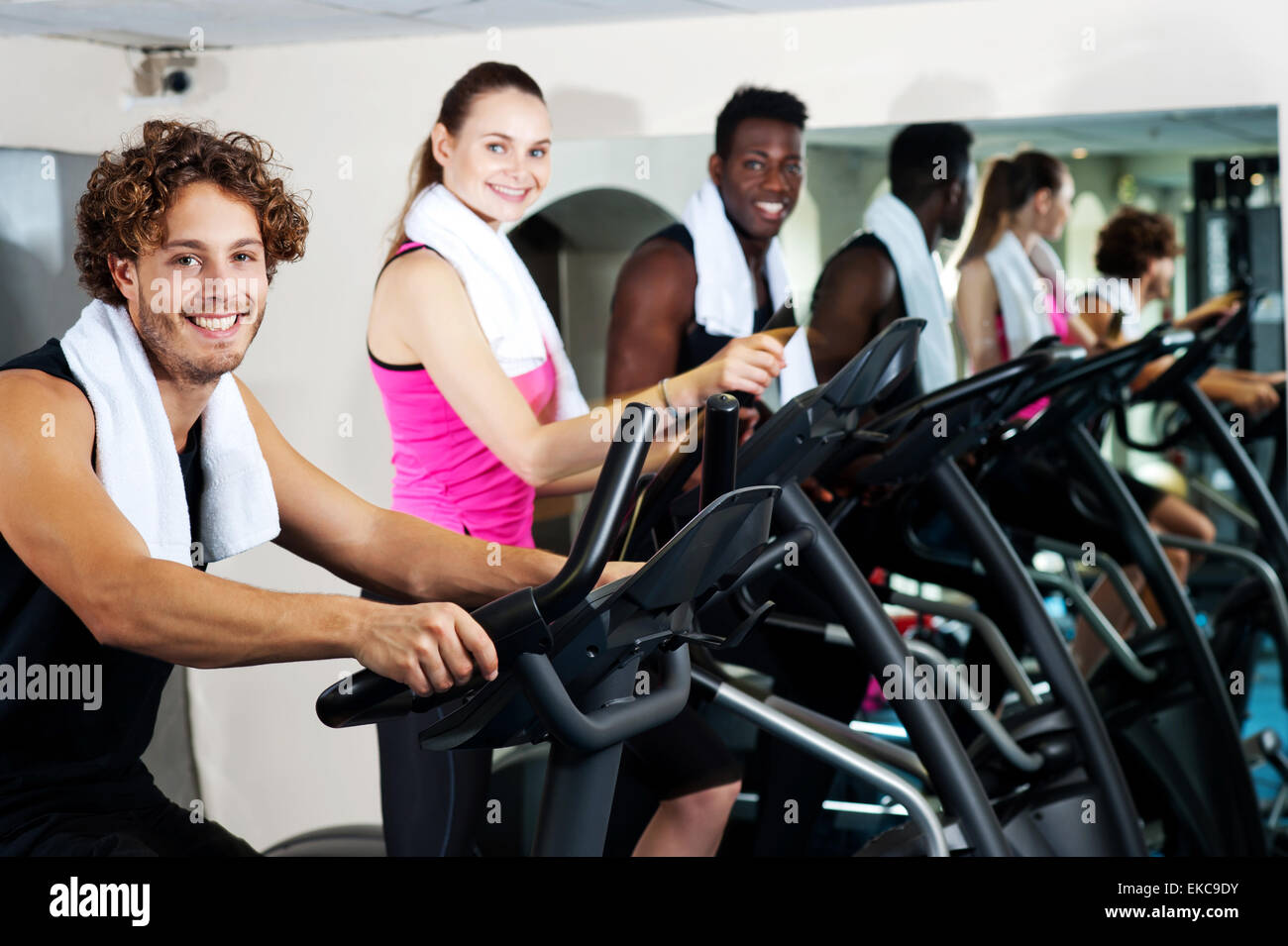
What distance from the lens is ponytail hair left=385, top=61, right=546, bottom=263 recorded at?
2623 mm

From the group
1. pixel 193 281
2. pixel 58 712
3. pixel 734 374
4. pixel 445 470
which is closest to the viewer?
pixel 58 712

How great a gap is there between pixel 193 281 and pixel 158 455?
0.29 meters

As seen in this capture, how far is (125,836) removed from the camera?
177cm

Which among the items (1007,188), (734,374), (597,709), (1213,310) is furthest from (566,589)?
(1213,310)

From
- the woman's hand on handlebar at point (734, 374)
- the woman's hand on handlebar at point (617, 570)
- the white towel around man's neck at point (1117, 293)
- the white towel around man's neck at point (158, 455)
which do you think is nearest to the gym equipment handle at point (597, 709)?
the woman's hand on handlebar at point (617, 570)

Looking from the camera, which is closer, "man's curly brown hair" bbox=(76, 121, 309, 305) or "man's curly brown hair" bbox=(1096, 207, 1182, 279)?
"man's curly brown hair" bbox=(76, 121, 309, 305)

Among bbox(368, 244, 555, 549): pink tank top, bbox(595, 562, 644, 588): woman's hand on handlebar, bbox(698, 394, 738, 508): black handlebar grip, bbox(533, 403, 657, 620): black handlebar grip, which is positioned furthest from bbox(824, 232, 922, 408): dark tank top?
bbox(533, 403, 657, 620): black handlebar grip

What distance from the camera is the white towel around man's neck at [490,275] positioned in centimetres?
251

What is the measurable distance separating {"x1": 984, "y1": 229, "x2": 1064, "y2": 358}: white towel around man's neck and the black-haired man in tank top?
561 millimetres

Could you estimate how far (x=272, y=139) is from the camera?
266 centimetres

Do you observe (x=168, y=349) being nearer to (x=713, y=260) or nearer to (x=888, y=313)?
(x=713, y=260)

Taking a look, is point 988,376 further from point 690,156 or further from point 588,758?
point 588,758

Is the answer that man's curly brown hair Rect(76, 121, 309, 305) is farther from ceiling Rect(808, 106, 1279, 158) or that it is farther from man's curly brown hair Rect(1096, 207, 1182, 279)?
man's curly brown hair Rect(1096, 207, 1182, 279)

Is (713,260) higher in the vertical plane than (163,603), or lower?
higher
